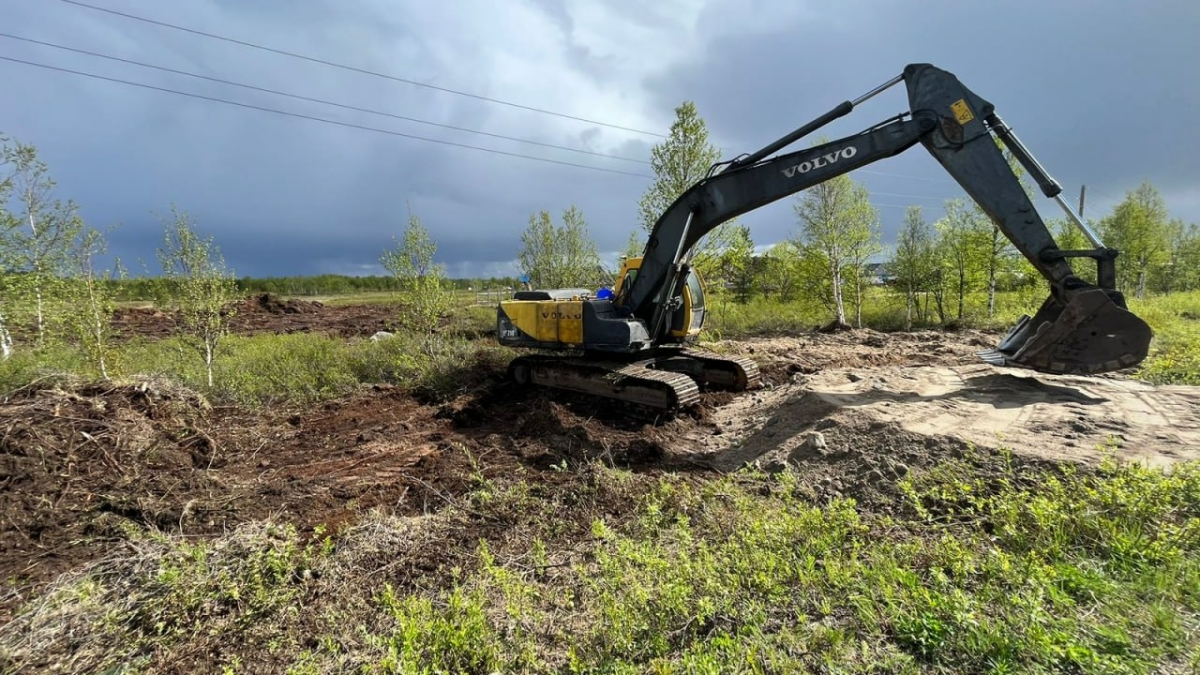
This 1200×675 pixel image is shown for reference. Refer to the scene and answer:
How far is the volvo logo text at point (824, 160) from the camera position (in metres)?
6.50

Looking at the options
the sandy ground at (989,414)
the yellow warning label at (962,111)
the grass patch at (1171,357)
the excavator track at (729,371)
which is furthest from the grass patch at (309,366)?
A: the grass patch at (1171,357)

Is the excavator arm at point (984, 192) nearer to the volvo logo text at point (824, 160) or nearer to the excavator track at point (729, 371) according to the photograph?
the volvo logo text at point (824, 160)

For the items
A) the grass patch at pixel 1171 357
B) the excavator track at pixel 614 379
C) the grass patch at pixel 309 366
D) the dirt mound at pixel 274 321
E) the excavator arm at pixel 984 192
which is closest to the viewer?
the excavator arm at pixel 984 192

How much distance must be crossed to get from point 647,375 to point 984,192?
5116 mm

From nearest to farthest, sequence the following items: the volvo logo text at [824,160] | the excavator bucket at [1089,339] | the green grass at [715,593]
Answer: the green grass at [715,593], the excavator bucket at [1089,339], the volvo logo text at [824,160]

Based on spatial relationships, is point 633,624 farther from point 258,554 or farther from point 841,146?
point 841,146

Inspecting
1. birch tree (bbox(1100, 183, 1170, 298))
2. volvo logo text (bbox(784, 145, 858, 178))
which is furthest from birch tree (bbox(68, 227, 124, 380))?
birch tree (bbox(1100, 183, 1170, 298))

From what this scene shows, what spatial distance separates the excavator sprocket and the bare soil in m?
0.35

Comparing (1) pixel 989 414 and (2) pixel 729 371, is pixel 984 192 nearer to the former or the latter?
(1) pixel 989 414

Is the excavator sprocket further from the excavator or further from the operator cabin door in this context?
the operator cabin door

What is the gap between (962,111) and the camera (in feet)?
20.2

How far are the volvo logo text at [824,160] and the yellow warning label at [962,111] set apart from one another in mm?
1261

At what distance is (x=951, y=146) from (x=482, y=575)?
7.57 m

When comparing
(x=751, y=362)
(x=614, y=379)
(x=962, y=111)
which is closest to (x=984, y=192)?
(x=962, y=111)
